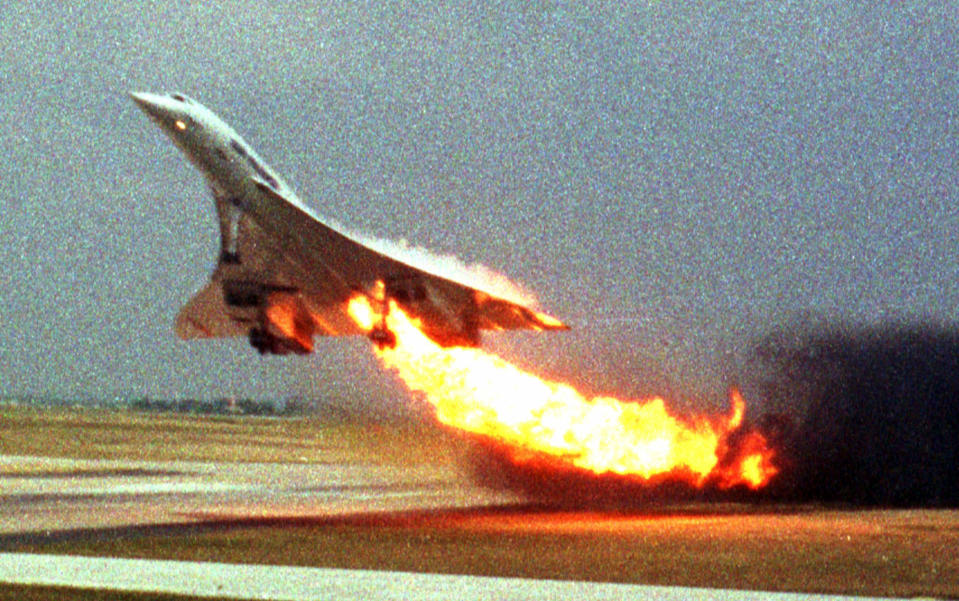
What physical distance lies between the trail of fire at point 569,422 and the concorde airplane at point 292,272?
800 millimetres

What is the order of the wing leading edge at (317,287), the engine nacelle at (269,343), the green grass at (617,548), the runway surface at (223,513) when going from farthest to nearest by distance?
the engine nacelle at (269,343) < the wing leading edge at (317,287) < the green grass at (617,548) < the runway surface at (223,513)

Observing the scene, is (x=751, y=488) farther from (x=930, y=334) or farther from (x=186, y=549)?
(x=186, y=549)

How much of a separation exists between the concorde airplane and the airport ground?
11.0ft

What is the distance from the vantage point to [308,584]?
16.4 metres

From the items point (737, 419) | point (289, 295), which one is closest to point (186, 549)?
point (289, 295)

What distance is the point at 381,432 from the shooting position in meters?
35.7

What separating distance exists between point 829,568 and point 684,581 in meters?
2.96

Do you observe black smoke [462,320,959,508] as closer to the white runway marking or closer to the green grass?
the green grass

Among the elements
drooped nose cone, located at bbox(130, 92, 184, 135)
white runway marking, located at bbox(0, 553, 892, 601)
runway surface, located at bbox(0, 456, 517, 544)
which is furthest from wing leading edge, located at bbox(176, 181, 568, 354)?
white runway marking, located at bbox(0, 553, 892, 601)

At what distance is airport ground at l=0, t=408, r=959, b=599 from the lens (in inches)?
738

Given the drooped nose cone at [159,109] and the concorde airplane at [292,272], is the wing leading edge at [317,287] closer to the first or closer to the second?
the concorde airplane at [292,272]

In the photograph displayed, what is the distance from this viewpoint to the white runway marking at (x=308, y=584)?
15.6 meters

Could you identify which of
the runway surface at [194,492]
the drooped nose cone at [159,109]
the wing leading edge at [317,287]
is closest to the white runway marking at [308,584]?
the runway surface at [194,492]

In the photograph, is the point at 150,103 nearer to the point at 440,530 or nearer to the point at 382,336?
the point at 382,336
